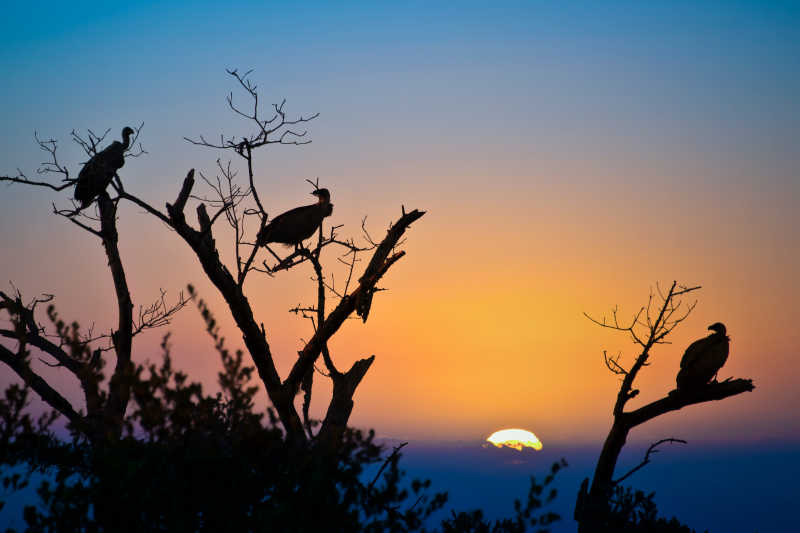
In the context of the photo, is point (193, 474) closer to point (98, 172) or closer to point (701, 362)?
point (98, 172)

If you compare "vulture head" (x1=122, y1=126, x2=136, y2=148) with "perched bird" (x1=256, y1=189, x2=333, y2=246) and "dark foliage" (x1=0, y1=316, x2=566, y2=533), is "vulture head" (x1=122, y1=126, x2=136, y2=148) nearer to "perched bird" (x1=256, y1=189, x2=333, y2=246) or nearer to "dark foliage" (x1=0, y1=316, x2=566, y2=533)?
"perched bird" (x1=256, y1=189, x2=333, y2=246)

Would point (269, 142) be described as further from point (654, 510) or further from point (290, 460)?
point (654, 510)

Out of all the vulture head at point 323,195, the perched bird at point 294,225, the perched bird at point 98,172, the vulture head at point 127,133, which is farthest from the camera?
the vulture head at point 127,133

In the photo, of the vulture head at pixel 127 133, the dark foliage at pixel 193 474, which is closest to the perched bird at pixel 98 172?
the vulture head at pixel 127 133

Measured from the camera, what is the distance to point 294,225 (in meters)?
9.38

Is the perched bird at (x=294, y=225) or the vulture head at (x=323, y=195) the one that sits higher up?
the vulture head at (x=323, y=195)

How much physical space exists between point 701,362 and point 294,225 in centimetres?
616

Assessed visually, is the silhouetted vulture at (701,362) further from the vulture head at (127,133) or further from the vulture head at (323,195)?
the vulture head at (127,133)

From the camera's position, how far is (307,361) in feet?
28.2

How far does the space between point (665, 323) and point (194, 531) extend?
26.7 feet

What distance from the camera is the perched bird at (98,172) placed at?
9422mm

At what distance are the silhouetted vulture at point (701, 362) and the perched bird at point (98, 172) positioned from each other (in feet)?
27.6

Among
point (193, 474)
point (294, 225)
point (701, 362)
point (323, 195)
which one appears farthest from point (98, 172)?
point (701, 362)

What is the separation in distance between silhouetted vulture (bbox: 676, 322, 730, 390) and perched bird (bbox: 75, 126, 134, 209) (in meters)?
8.42
